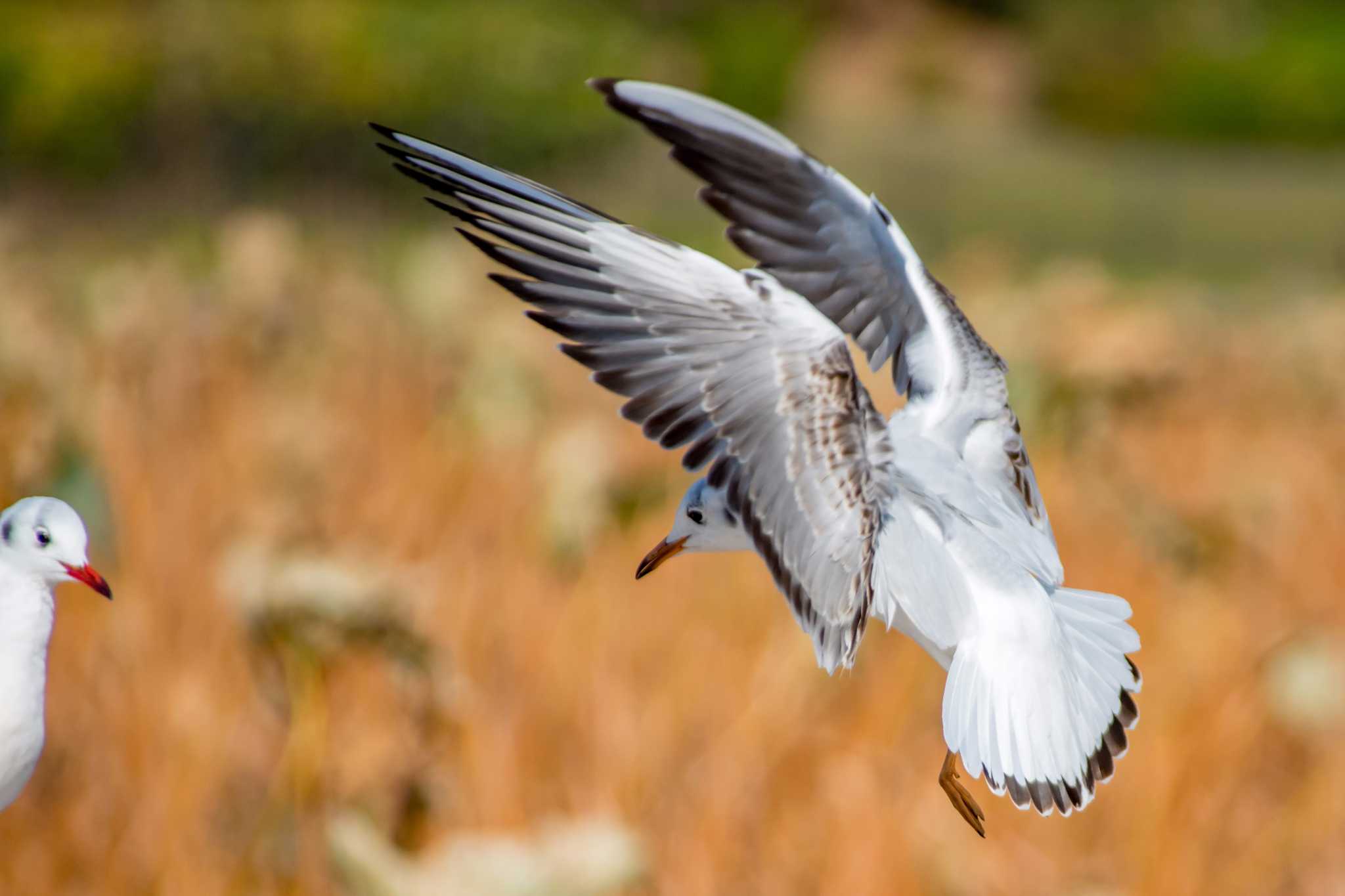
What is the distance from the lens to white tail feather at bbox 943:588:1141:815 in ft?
0.95

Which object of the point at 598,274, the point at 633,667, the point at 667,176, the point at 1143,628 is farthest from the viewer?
the point at 667,176

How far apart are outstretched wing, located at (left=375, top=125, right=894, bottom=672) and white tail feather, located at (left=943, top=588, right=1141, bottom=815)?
4 cm

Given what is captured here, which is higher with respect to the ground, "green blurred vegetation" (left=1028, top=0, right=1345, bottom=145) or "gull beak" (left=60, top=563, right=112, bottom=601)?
"gull beak" (left=60, top=563, right=112, bottom=601)

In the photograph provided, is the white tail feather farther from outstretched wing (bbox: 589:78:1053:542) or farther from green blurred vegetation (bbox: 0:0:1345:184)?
green blurred vegetation (bbox: 0:0:1345:184)

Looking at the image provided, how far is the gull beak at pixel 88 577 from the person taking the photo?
17 cm

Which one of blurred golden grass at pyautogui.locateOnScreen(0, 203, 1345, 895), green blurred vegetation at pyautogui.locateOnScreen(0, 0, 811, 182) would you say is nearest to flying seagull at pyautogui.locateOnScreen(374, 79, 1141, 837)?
blurred golden grass at pyautogui.locateOnScreen(0, 203, 1345, 895)

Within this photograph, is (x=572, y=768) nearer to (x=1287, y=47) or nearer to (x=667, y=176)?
(x=667, y=176)

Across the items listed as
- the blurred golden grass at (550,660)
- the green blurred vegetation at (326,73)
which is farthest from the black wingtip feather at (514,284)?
the green blurred vegetation at (326,73)

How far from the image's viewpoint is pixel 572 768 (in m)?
1.36

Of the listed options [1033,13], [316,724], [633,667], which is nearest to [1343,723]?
[633,667]

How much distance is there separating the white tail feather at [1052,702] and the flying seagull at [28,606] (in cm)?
15

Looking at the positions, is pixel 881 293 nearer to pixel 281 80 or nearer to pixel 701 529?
pixel 701 529

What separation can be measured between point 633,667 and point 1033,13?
12143 mm

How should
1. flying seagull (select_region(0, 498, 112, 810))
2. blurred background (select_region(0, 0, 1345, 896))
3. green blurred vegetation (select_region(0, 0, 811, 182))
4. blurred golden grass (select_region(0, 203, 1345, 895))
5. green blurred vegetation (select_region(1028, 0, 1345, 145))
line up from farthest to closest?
1. green blurred vegetation (select_region(1028, 0, 1345, 145))
2. green blurred vegetation (select_region(0, 0, 811, 182))
3. blurred golden grass (select_region(0, 203, 1345, 895))
4. blurred background (select_region(0, 0, 1345, 896))
5. flying seagull (select_region(0, 498, 112, 810))
